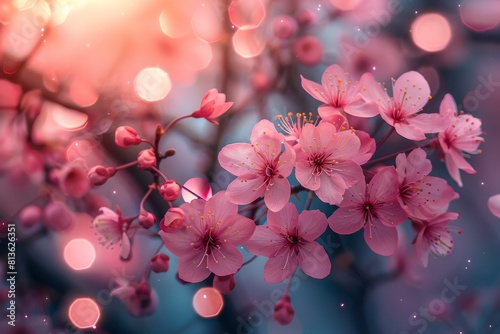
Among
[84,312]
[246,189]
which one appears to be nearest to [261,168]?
[246,189]

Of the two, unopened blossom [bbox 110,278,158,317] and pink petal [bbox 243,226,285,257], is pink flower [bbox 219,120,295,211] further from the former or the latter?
unopened blossom [bbox 110,278,158,317]

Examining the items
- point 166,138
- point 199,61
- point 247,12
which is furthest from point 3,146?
point 247,12

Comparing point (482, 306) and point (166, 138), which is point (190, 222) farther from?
point (482, 306)

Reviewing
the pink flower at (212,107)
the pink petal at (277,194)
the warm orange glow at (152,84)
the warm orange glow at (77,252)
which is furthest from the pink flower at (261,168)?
the warm orange glow at (77,252)

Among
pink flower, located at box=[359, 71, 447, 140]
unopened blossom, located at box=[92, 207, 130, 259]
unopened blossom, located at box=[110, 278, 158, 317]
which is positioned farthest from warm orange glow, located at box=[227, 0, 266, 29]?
unopened blossom, located at box=[110, 278, 158, 317]

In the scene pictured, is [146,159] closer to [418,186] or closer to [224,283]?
[224,283]

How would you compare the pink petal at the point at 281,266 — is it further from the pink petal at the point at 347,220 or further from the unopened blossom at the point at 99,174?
the unopened blossom at the point at 99,174
